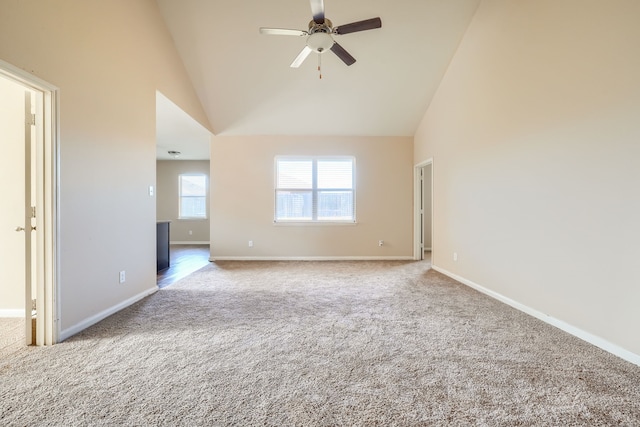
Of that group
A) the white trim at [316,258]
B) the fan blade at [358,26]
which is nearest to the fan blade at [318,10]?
the fan blade at [358,26]

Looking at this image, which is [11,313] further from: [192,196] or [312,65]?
[192,196]

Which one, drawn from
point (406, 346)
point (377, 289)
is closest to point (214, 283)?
point (377, 289)

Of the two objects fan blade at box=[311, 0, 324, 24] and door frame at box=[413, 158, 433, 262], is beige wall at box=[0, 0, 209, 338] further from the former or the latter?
door frame at box=[413, 158, 433, 262]

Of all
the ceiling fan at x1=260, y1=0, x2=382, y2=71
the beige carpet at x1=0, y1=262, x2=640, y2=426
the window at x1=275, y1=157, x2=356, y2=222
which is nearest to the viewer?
the beige carpet at x1=0, y1=262, x2=640, y2=426

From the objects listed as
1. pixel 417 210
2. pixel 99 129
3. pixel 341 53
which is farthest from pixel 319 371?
pixel 417 210

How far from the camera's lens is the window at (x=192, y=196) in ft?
29.2

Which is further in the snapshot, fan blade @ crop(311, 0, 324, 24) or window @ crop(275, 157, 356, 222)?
window @ crop(275, 157, 356, 222)

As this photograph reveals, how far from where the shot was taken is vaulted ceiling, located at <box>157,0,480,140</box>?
3.65 metres

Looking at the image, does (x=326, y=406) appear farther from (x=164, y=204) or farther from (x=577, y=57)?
(x=164, y=204)

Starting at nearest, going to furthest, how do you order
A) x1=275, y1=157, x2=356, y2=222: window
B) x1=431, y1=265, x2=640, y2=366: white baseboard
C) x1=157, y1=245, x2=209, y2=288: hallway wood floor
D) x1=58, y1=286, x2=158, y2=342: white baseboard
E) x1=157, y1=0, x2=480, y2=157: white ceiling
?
x1=431, y1=265, x2=640, y2=366: white baseboard, x1=58, y1=286, x2=158, y2=342: white baseboard, x1=157, y1=0, x2=480, y2=157: white ceiling, x1=157, y1=245, x2=209, y2=288: hallway wood floor, x1=275, y1=157, x2=356, y2=222: window

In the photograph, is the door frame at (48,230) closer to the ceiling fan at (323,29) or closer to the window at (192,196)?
the ceiling fan at (323,29)

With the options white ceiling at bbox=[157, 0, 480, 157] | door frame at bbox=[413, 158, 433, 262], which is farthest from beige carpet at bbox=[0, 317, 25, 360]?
door frame at bbox=[413, 158, 433, 262]

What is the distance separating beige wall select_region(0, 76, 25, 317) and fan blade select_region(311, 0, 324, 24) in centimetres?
262

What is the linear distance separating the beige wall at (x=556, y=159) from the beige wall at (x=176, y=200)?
7.49m
